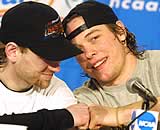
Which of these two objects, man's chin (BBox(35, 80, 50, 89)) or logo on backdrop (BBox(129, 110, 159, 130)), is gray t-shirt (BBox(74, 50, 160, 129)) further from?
logo on backdrop (BBox(129, 110, 159, 130))

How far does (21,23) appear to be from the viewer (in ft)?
4.18

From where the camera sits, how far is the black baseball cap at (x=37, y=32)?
4.17 ft

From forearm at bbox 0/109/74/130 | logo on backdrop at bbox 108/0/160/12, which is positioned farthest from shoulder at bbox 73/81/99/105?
logo on backdrop at bbox 108/0/160/12

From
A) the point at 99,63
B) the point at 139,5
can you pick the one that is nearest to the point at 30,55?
the point at 99,63

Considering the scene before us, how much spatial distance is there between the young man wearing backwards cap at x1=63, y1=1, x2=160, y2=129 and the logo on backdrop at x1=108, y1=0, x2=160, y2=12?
52cm

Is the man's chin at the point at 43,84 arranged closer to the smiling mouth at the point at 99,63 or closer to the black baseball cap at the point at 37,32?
the black baseball cap at the point at 37,32

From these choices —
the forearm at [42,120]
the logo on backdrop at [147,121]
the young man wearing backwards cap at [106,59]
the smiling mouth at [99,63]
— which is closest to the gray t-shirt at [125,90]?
the young man wearing backwards cap at [106,59]

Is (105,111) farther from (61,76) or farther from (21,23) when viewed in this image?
(61,76)

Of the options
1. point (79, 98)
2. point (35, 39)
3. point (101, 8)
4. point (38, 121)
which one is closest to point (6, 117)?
point (38, 121)

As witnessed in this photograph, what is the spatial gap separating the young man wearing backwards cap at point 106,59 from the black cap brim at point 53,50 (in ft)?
0.71

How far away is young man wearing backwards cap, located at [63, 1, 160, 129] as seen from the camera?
1.52 meters

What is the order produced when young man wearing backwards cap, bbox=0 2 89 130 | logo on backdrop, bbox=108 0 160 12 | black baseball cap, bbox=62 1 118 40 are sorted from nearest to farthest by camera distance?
young man wearing backwards cap, bbox=0 2 89 130
black baseball cap, bbox=62 1 118 40
logo on backdrop, bbox=108 0 160 12

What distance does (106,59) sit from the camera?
1544 mm

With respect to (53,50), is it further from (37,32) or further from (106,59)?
(106,59)
